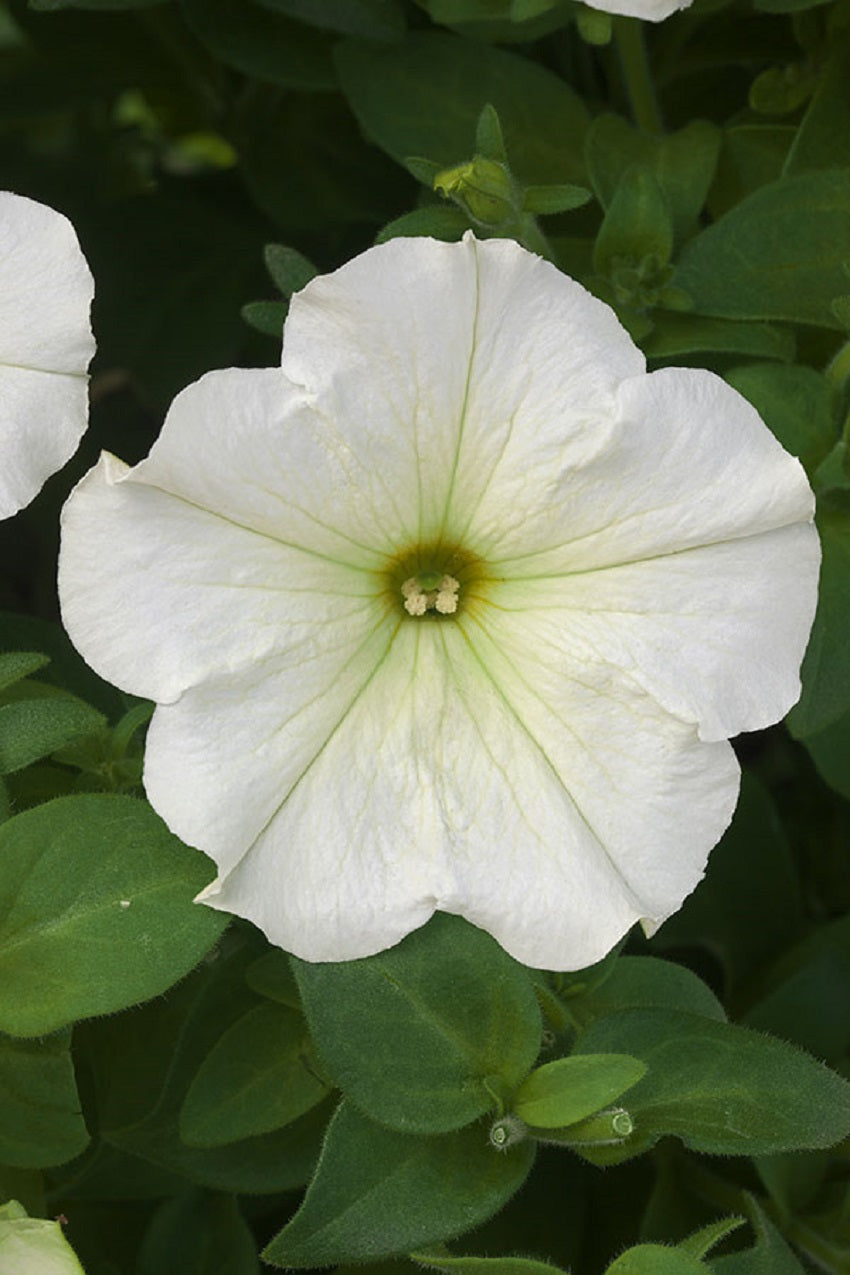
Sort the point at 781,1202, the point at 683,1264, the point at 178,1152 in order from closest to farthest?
the point at 683,1264, the point at 178,1152, the point at 781,1202

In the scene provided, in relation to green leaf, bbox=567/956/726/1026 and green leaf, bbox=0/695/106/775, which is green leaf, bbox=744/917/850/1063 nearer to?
green leaf, bbox=567/956/726/1026

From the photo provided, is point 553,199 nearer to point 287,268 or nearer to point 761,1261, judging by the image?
point 287,268

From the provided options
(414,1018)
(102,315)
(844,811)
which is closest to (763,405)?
(414,1018)

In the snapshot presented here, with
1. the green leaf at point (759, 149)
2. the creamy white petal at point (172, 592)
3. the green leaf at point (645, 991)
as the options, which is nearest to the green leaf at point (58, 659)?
the creamy white petal at point (172, 592)

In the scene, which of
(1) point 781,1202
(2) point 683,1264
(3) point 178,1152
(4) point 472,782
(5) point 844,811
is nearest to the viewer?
(2) point 683,1264

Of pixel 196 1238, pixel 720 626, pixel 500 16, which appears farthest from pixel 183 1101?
pixel 500 16

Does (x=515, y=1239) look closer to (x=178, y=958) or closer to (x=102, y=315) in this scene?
(x=178, y=958)

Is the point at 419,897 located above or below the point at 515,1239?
above
